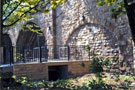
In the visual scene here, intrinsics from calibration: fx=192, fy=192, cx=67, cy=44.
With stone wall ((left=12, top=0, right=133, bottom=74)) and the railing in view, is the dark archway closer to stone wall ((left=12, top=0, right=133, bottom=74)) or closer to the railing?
the railing

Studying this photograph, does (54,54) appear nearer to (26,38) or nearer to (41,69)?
(41,69)

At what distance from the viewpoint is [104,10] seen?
914cm

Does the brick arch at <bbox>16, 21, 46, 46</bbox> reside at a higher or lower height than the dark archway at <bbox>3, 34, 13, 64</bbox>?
higher

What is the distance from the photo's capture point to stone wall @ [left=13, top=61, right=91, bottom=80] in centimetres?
764

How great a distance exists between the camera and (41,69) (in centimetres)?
814

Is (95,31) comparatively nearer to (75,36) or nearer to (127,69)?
(75,36)

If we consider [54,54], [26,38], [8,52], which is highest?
[26,38]

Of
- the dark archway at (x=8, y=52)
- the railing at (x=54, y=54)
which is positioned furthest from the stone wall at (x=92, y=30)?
the dark archway at (x=8, y=52)

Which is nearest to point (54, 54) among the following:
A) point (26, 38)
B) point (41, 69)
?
point (41, 69)

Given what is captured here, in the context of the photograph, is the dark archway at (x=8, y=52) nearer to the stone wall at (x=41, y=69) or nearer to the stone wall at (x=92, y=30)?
the stone wall at (x=41, y=69)

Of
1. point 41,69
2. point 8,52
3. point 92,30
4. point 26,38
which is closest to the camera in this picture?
point 41,69

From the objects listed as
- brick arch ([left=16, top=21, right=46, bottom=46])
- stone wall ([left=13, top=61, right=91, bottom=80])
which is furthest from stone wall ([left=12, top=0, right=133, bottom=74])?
brick arch ([left=16, top=21, right=46, bottom=46])

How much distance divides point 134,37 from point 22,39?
1303 cm

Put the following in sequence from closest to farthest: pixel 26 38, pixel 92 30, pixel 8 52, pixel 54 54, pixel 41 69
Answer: pixel 41 69
pixel 92 30
pixel 54 54
pixel 8 52
pixel 26 38
